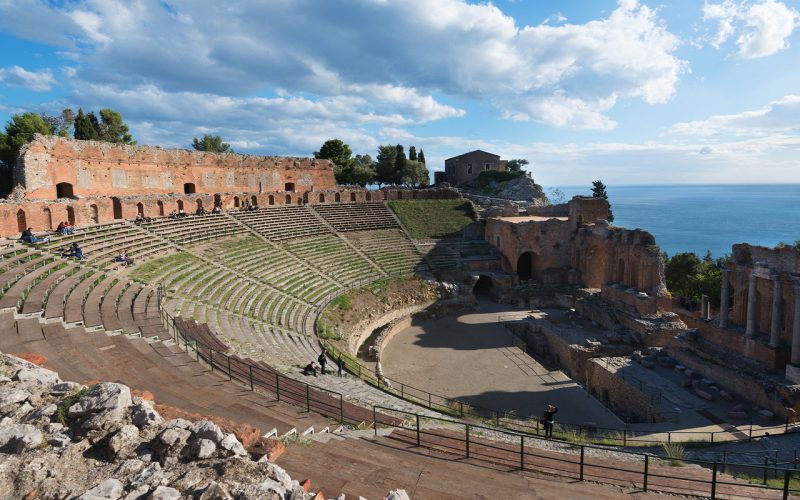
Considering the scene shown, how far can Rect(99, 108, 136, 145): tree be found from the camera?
1594 inches

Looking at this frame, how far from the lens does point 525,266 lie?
3516cm

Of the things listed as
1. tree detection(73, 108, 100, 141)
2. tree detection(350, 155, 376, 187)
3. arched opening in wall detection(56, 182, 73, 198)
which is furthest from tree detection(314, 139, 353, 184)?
arched opening in wall detection(56, 182, 73, 198)

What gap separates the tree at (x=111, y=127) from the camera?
1594 inches

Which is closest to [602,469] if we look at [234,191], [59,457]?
[59,457]

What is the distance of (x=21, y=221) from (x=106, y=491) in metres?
21.2

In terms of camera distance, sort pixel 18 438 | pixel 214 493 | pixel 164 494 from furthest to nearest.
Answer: pixel 18 438 → pixel 214 493 → pixel 164 494

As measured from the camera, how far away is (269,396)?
9523mm

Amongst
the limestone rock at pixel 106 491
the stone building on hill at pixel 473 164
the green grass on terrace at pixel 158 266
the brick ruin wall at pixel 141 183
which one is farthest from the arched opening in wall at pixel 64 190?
the stone building on hill at pixel 473 164

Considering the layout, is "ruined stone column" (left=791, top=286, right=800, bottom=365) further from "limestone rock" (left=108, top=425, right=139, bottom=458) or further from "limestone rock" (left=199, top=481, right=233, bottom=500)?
"limestone rock" (left=108, top=425, right=139, bottom=458)

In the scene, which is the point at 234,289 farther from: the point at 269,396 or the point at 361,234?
the point at 361,234

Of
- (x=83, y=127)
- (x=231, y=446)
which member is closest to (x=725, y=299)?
(x=231, y=446)

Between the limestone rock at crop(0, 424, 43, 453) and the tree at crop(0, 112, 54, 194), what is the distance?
111 ft

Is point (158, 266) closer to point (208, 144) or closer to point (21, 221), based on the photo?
→ point (21, 221)

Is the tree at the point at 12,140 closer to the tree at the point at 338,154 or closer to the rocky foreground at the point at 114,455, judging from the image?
the tree at the point at 338,154
